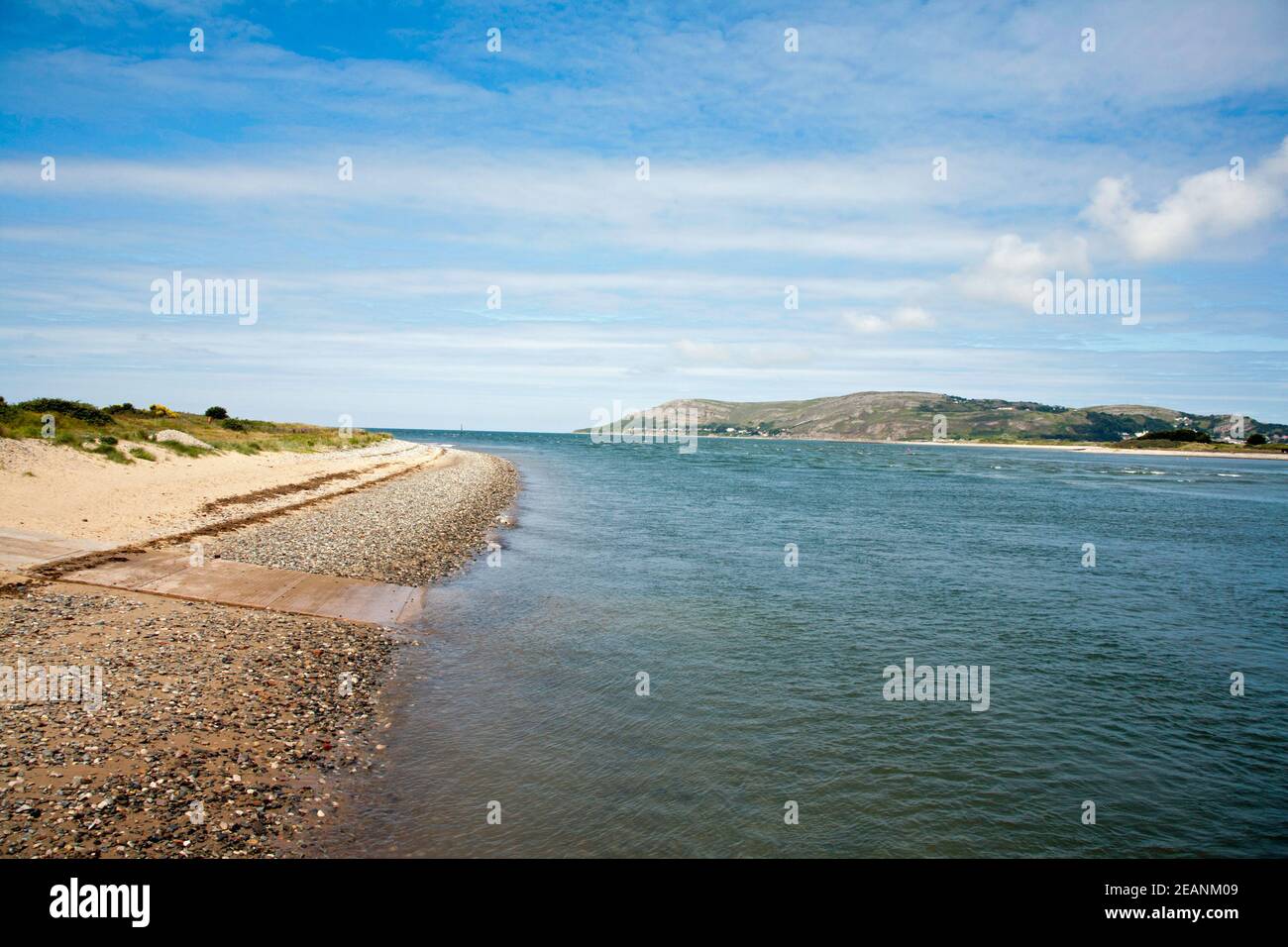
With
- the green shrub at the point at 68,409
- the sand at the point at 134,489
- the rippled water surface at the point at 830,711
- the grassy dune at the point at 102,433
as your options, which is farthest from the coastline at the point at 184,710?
the green shrub at the point at 68,409

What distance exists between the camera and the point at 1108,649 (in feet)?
67.5

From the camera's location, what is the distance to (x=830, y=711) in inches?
603

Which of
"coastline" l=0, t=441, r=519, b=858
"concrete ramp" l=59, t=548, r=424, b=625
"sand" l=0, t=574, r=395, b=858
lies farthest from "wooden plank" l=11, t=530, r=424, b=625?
"sand" l=0, t=574, r=395, b=858

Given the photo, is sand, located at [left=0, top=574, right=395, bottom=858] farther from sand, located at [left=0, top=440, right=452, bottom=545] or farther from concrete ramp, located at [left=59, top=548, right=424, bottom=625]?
sand, located at [left=0, top=440, right=452, bottom=545]

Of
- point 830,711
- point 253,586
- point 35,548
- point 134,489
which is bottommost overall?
point 830,711

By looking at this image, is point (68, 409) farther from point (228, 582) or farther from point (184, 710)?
point (184, 710)

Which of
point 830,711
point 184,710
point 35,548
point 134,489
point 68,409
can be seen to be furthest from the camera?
point 68,409

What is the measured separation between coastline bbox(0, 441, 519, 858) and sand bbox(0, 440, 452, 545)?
26 centimetres

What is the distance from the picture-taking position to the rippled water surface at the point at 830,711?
10.8 meters

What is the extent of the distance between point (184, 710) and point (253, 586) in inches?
363

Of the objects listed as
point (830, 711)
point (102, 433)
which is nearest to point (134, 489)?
point (102, 433)

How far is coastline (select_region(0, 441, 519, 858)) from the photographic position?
8719mm
